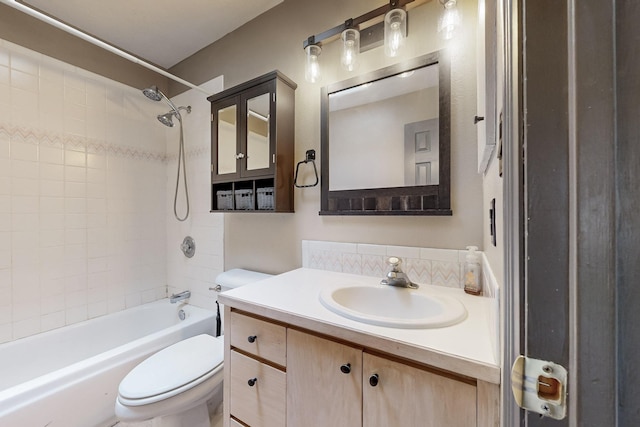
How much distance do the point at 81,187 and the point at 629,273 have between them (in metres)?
2.54

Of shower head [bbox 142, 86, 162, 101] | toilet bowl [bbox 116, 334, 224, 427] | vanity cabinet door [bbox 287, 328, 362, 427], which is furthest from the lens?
shower head [bbox 142, 86, 162, 101]

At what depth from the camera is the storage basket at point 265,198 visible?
1466 millimetres

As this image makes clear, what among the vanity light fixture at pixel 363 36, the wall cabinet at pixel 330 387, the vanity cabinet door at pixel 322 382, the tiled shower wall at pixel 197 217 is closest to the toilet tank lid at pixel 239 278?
the tiled shower wall at pixel 197 217

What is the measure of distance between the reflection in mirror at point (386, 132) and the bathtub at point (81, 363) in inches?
57.5

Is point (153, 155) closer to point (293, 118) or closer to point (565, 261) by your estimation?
point (293, 118)

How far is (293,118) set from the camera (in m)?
1.52

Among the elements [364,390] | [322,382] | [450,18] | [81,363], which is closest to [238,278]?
[81,363]

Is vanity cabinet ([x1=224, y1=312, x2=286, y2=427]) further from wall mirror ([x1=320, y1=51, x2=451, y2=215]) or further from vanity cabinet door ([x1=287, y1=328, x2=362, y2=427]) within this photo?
wall mirror ([x1=320, y1=51, x2=451, y2=215])

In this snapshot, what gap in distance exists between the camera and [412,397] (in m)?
0.64

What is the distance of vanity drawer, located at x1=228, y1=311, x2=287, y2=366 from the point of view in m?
0.86

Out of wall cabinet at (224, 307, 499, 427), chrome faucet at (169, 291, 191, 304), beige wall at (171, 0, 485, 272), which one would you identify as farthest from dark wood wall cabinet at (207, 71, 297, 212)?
chrome faucet at (169, 291, 191, 304)

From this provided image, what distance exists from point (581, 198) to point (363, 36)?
1362mm

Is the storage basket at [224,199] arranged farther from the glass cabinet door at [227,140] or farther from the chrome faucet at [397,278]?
the chrome faucet at [397,278]

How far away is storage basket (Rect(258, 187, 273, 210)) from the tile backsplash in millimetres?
309
